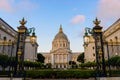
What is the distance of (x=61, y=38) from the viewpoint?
12544 cm

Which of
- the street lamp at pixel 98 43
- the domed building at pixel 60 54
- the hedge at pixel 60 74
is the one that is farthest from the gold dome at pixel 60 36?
the street lamp at pixel 98 43

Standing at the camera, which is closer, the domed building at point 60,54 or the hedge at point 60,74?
the hedge at point 60,74

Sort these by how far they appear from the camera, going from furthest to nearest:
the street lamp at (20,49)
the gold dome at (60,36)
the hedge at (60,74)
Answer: the gold dome at (60,36) < the hedge at (60,74) < the street lamp at (20,49)

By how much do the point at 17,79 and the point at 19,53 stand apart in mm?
2471

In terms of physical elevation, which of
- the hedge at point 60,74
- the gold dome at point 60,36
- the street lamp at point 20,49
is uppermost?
the gold dome at point 60,36

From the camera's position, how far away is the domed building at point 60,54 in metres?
122

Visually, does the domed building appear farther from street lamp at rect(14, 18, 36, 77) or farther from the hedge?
street lamp at rect(14, 18, 36, 77)

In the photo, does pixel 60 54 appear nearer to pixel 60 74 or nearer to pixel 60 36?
pixel 60 36

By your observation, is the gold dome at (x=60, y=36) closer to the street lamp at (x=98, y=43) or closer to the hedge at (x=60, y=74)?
the hedge at (x=60, y=74)

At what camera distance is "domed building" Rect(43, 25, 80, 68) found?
122 m

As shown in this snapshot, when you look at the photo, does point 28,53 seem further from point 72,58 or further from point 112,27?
point 72,58

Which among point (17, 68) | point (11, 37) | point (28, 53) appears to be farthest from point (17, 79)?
point (28, 53)

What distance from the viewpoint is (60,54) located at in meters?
124

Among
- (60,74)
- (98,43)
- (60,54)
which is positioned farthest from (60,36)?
(98,43)
